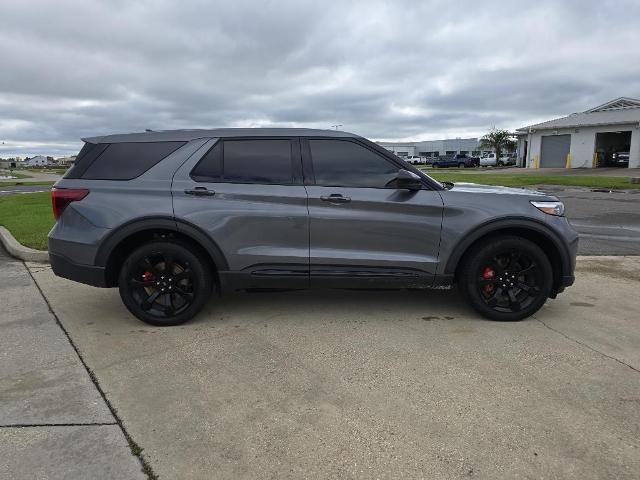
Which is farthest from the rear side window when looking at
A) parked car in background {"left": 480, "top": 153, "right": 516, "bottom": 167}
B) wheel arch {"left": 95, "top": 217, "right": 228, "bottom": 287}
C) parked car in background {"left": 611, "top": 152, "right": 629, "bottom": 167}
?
parked car in background {"left": 480, "top": 153, "right": 516, "bottom": 167}

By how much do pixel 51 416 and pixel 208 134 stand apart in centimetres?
263

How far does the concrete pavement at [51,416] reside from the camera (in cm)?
238

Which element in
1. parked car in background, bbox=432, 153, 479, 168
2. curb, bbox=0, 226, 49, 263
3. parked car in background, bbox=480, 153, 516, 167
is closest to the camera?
curb, bbox=0, 226, 49, 263

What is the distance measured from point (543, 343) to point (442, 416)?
5.16 feet

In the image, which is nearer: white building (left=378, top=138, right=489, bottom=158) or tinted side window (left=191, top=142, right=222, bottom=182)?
tinted side window (left=191, top=142, right=222, bottom=182)

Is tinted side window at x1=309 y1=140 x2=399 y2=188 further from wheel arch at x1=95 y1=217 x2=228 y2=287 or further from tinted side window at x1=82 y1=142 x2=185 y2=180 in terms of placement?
tinted side window at x1=82 y1=142 x2=185 y2=180

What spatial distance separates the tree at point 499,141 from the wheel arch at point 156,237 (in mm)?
60330

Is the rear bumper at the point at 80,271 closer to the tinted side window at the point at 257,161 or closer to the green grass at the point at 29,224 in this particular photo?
the tinted side window at the point at 257,161

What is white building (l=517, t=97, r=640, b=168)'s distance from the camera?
3794 centimetres

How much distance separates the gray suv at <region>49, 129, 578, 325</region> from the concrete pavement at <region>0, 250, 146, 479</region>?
2.27 feet

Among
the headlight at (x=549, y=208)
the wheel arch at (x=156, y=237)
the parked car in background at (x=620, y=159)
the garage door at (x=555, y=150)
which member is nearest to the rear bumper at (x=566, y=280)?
the headlight at (x=549, y=208)

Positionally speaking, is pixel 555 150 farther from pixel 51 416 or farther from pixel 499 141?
pixel 51 416

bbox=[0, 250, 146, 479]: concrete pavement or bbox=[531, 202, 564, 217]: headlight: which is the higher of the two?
bbox=[531, 202, 564, 217]: headlight

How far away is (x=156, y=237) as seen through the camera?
4.30 m
